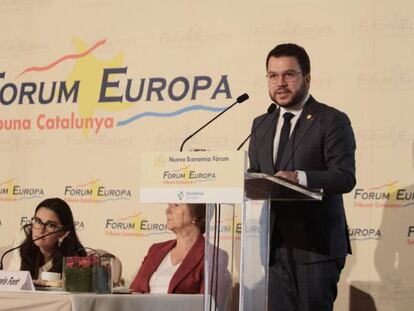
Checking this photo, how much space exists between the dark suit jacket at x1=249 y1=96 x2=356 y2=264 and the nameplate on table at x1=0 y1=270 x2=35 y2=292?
1.24 metres

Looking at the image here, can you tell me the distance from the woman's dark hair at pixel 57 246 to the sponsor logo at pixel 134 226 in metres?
0.25

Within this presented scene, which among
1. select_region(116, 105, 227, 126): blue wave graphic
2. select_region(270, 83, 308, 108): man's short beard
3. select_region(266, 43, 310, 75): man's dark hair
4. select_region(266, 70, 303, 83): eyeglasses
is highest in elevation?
select_region(266, 43, 310, 75): man's dark hair

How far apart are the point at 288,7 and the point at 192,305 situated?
243 centimetres

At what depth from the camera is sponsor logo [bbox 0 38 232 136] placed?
584cm

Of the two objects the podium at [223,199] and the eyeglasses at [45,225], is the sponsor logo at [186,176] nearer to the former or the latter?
the podium at [223,199]

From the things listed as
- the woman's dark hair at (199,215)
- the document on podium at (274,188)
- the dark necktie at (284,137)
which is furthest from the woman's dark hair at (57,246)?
the document on podium at (274,188)

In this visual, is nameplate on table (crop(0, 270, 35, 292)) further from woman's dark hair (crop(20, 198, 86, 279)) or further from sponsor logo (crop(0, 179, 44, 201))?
sponsor logo (crop(0, 179, 44, 201))

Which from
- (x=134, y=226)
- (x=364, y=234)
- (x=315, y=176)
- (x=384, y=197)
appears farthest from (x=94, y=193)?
(x=315, y=176)

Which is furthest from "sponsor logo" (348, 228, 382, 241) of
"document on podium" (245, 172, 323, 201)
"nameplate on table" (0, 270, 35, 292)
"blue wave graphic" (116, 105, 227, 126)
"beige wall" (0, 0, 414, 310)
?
"nameplate on table" (0, 270, 35, 292)

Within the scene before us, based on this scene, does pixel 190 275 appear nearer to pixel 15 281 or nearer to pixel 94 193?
pixel 15 281

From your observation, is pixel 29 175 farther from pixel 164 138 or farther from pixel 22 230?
pixel 164 138

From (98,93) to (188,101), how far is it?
70 cm

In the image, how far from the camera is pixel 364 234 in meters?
5.30

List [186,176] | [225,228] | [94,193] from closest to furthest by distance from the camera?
[186,176] → [225,228] → [94,193]
